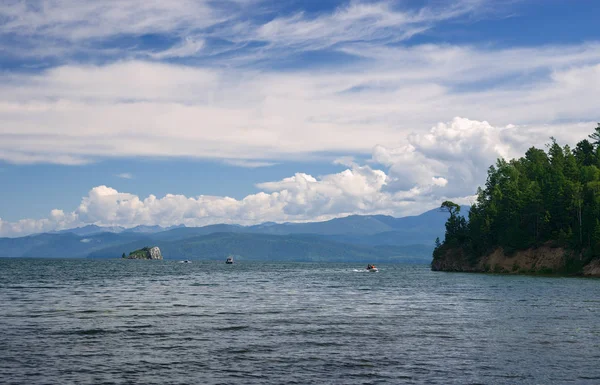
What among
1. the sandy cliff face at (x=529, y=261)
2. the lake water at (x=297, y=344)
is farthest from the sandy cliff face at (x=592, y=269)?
the lake water at (x=297, y=344)

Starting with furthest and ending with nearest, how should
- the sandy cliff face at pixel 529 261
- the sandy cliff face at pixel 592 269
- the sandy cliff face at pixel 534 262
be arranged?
the sandy cliff face at pixel 529 261, the sandy cliff face at pixel 534 262, the sandy cliff face at pixel 592 269

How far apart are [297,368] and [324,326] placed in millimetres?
17688

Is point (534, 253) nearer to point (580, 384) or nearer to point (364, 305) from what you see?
point (364, 305)

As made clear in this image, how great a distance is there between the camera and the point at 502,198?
648ft

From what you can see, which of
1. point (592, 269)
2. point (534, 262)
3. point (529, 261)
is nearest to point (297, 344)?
point (592, 269)

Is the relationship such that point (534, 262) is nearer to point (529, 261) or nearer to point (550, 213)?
point (529, 261)

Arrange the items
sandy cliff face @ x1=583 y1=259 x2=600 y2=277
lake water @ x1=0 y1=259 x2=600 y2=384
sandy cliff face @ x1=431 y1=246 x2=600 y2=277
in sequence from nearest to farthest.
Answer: lake water @ x1=0 y1=259 x2=600 y2=384 → sandy cliff face @ x1=583 y1=259 x2=600 y2=277 → sandy cliff face @ x1=431 y1=246 x2=600 y2=277

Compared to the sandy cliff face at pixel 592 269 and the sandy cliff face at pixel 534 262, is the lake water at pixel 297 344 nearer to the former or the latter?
the sandy cliff face at pixel 592 269

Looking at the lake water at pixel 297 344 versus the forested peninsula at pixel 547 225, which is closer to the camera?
the lake water at pixel 297 344

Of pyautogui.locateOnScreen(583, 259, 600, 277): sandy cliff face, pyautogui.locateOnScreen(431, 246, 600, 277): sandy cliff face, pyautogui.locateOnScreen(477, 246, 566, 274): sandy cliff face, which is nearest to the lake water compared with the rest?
pyautogui.locateOnScreen(583, 259, 600, 277): sandy cliff face

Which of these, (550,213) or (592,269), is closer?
(592,269)

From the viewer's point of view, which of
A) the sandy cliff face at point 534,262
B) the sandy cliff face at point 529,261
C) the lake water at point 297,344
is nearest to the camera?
the lake water at point 297,344

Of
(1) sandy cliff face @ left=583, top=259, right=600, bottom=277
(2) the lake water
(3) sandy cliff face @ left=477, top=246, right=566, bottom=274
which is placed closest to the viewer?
(2) the lake water

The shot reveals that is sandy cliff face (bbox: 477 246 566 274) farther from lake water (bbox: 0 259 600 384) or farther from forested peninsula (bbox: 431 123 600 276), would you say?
lake water (bbox: 0 259 600 384)
